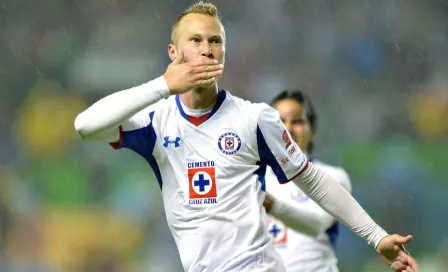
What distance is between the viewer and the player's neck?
11.1 feet

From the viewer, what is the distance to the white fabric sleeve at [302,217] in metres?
4.01

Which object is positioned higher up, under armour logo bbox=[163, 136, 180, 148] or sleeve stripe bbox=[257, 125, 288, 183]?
under armour logo bbox=[163, 136, 180, 148]

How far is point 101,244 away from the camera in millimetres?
7773

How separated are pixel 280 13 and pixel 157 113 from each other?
6.10 meters

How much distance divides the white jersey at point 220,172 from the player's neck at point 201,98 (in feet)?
0.14

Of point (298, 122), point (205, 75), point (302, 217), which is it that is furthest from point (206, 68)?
point (298, 122)

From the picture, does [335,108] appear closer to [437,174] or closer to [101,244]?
[437,174]

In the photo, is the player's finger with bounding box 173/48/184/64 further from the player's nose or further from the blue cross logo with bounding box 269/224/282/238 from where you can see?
the blue cross logo with bounding box 269/224/282/238

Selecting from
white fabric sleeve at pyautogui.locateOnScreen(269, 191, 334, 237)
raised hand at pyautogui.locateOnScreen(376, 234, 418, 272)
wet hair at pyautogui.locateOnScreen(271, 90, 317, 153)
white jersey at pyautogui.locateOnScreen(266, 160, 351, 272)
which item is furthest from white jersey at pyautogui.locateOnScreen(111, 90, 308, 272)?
wet hair at pyautogui.locateOnScreen(271, 90, 317, 153)

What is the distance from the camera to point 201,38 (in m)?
3.30

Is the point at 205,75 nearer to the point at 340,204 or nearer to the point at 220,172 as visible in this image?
the point at 220,172

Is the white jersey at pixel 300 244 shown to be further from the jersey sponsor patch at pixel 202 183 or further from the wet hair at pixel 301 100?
the jersey sponsor patch at pixel 202 183

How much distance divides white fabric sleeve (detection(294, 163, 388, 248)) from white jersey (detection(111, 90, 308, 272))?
77 mm

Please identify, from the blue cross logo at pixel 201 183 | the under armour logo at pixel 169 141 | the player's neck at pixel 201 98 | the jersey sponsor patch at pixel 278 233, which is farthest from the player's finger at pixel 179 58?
the jersey sponsor patch at pixel 278 233
